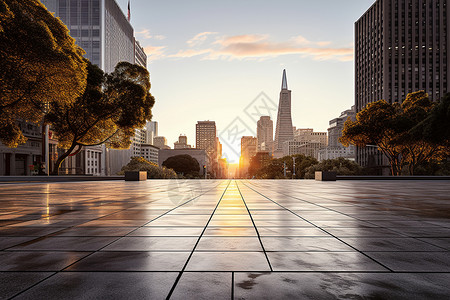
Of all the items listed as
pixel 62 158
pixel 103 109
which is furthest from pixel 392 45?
pixel 62 158

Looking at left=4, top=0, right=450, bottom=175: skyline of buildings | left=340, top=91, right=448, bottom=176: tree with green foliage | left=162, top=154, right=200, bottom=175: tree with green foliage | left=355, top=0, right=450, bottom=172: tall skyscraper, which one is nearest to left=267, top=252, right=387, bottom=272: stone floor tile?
left=340, top=91, right=448, bottom=176: tree with green foliage

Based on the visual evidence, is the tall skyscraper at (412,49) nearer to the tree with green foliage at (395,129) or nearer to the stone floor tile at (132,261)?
the tree with green foliage at (395,129)

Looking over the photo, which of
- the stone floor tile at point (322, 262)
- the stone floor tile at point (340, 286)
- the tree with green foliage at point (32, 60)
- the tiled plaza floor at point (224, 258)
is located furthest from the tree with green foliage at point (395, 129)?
the stone floor tile at point (340, 286)

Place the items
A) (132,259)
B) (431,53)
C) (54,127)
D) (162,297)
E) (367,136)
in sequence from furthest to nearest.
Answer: (431,53), (367,136), (54,127), (132,259), (162,297)

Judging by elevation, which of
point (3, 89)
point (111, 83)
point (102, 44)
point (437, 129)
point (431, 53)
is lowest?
point (437, 129)

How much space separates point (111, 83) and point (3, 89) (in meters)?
15.3

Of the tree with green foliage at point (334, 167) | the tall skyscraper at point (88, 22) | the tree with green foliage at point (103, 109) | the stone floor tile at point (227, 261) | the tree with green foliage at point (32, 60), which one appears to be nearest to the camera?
the stone floor tile at point (227, 261)

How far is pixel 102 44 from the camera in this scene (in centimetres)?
12381

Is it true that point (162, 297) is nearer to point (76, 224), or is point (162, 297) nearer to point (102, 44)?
point (76, 224)

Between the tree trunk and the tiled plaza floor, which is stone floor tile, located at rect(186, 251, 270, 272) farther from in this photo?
the tree trunk

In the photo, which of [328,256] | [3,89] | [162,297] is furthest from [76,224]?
[3,89]

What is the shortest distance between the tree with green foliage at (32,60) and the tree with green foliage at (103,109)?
772cm

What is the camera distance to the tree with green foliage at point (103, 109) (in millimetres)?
32875

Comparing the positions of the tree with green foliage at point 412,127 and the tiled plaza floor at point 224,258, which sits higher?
the tree with green foliage at point 412,127
